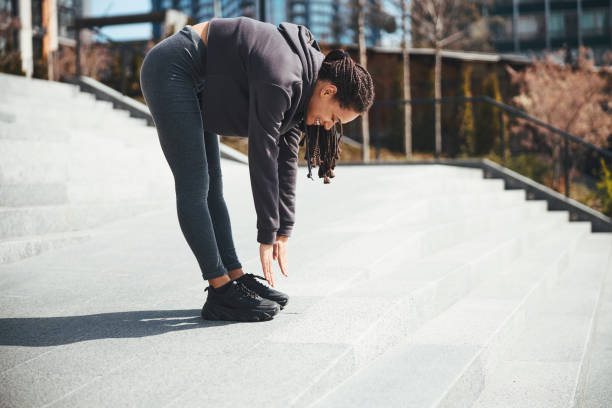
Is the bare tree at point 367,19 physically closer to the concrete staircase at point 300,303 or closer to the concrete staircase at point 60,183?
the concrete staircase at point 300,303

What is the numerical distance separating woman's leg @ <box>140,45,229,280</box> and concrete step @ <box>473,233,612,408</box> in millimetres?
1272

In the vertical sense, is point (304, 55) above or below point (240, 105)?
above

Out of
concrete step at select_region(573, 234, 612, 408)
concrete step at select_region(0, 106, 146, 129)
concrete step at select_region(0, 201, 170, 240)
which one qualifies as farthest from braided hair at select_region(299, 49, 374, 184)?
concrete step at select_region(0, 106, 146, 129)

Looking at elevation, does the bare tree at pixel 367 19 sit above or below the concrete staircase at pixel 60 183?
above

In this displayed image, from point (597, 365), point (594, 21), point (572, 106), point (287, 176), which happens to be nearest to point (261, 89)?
point (287, 176)

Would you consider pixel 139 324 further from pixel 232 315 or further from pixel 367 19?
pixel 367 19

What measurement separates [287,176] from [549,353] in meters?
1.65

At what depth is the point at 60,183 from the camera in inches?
172

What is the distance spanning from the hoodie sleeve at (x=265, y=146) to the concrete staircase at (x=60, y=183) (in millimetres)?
2100

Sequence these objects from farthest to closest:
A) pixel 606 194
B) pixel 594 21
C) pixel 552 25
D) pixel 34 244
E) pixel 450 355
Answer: pixel 552 25 < pixel 594 21 < pixel 606 194 < pixel 34 244 < pixel 450 355

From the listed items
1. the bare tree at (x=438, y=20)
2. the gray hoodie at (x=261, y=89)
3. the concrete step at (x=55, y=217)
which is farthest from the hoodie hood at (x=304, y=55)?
the bare tree at (x=438, y=20)

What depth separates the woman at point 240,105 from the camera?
2.11 meters

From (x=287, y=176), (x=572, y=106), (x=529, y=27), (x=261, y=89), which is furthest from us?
(x=529, y=27)

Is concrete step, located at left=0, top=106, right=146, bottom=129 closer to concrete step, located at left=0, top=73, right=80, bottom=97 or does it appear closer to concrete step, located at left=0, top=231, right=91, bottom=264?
concrete step, located at left=0, top=73, right=80, bottom=97
